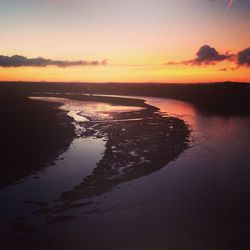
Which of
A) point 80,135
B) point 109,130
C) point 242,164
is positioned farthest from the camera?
point 109,130

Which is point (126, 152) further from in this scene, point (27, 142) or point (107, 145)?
point (27, 142)

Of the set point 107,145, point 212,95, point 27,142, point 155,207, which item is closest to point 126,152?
point 107,145

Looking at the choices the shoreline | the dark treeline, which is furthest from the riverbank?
the dark treeline

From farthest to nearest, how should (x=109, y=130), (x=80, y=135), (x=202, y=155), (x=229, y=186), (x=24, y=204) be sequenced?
(x=109, y=130)
(x=80, y=135)
(x=202, y=155)
(x=229, y=186)
(x=24, y=204)

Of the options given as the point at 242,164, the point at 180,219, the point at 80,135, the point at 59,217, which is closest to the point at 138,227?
the point at 180,219

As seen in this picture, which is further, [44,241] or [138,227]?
[138,227]

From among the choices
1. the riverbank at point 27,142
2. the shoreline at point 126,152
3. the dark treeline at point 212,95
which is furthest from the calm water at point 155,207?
the dark treeline at point 212,95

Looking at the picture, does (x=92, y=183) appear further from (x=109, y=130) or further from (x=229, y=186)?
(x=109, y=130)

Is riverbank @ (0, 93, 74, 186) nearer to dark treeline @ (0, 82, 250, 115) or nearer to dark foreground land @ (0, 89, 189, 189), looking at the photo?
dark foreground land @ (0, 89, 189, 189)
